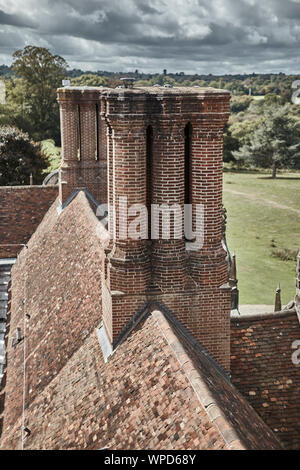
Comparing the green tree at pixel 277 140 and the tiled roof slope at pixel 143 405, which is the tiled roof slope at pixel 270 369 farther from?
the green tree at pixel 277 140

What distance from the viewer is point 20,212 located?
73.3ft

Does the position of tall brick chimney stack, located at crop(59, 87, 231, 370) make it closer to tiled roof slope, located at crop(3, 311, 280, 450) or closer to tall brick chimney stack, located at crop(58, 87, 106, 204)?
tiled roof slope, located at crop(3, 311, 280, 450)

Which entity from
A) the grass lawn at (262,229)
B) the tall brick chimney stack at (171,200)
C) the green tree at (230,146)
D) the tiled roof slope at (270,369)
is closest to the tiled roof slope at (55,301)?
the tall brick chimney stack at (171,200)

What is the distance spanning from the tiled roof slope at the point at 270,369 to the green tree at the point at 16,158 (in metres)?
31.0

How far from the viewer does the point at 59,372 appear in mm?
9414

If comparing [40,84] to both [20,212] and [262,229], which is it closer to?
[262,229]

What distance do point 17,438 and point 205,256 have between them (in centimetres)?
422

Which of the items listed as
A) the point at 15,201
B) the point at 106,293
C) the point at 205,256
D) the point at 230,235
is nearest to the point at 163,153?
the point at 205,256

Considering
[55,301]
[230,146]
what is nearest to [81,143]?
[55,301]

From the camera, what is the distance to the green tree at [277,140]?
227 ft

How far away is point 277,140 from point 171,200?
63163mm

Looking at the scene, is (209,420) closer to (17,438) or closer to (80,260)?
(17,438)
